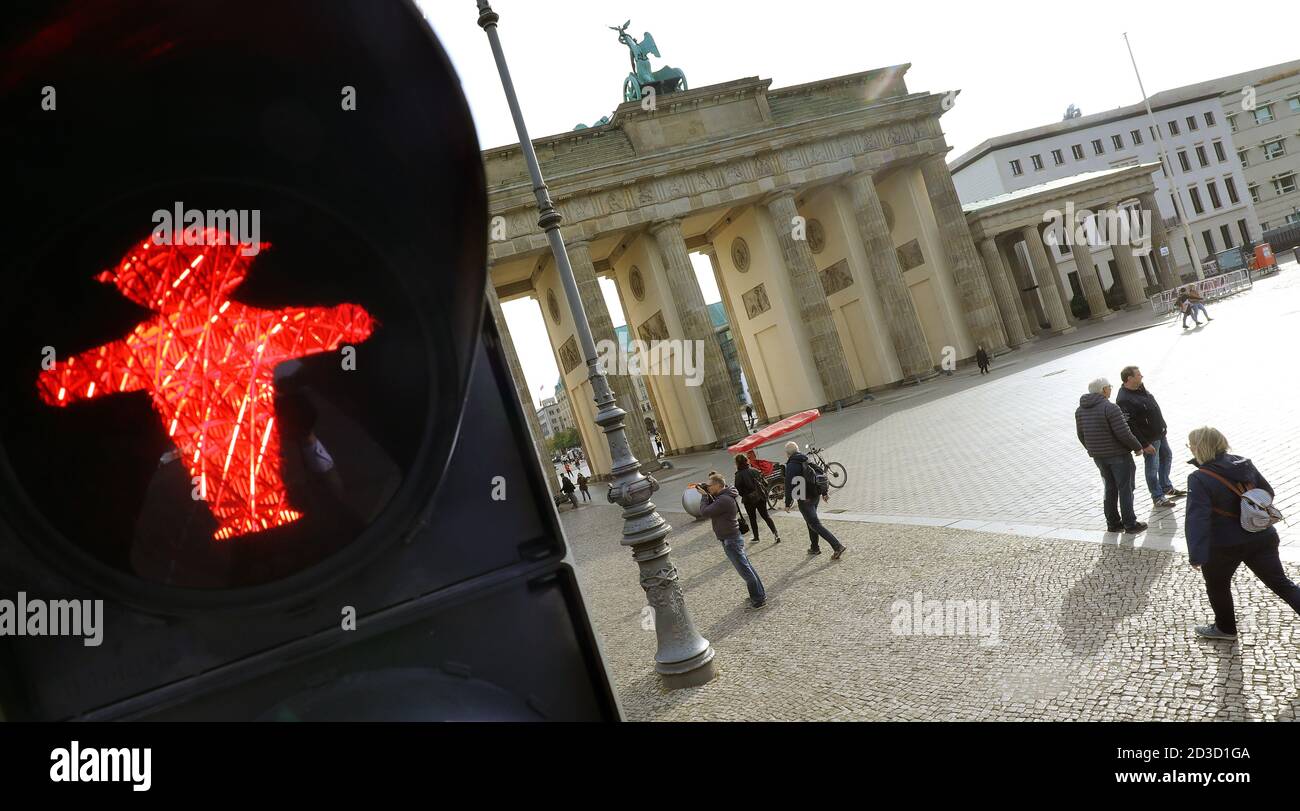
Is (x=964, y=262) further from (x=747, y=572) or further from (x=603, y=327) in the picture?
(x=747, y=572)

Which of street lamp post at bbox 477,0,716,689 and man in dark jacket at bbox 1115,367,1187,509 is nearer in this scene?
street lamp post at bbox 477,0,716,689

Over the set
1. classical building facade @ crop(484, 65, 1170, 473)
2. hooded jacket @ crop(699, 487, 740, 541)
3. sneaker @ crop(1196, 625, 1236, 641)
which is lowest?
sneaker @ crop(1196, 625, 1236, 641)

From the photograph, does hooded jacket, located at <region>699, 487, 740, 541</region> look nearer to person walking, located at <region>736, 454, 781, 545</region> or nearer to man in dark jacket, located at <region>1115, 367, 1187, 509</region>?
person walking, located at <region>736, 454, 781, 545</region>

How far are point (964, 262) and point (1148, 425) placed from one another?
112 ft

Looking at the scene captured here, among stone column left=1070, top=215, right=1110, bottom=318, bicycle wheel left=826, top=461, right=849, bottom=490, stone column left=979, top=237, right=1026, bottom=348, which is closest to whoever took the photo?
bicycle wheel left=826, top=461, right=849, bottom=490

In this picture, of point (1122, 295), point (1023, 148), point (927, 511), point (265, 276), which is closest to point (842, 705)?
point (265, 276)

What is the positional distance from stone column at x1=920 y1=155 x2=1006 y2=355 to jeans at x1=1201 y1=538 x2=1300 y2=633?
37.6m

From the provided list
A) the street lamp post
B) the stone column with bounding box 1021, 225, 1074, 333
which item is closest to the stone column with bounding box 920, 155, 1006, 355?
the stone column with bounding box 1021, 225, 1074, 333

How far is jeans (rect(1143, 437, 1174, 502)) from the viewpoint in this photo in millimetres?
9250

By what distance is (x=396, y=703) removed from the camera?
43.7 inches

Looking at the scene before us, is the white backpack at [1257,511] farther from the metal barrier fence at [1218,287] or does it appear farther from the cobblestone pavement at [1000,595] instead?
the metal barrier fence at [1218,287]

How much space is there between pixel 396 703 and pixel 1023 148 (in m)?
80.6

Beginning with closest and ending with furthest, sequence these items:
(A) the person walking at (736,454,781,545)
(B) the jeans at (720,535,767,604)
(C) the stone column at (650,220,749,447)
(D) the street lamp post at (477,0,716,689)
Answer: (D) the street lamp post at (477,0,716,689), (B) the jeans at (720,535,767,604), (A) the person walking at (736,454,781,545), (C) the stone column at (650,220,749,447)
